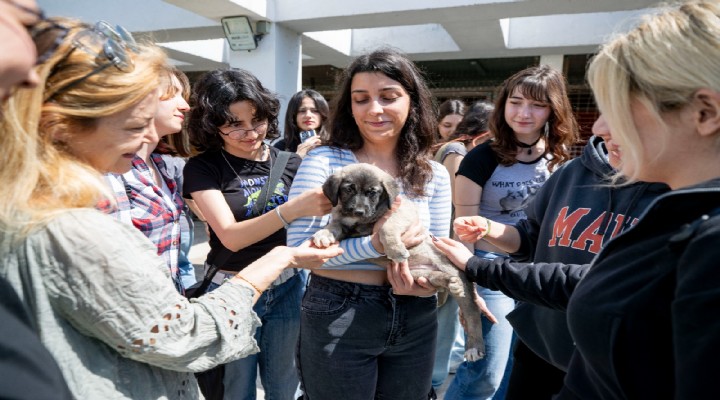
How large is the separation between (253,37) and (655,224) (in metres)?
7.43

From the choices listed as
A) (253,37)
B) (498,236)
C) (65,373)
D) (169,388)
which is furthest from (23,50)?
(253,37)

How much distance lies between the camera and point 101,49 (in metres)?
1.33

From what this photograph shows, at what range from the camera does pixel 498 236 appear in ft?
8.55

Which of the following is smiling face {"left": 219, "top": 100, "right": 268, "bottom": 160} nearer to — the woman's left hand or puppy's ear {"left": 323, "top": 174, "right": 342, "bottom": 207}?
puppy's ear {"left": 323, "top": 174, "right": 342, "bottom": 207}

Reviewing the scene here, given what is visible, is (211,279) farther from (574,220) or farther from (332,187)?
(574,220)

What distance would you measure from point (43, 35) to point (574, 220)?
2119 millimetres

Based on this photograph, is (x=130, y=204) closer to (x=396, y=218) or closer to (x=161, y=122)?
(x=161, y=122)

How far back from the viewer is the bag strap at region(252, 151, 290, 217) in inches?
116

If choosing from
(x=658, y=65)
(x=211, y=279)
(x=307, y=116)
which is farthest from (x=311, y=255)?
(x=307, y=116)

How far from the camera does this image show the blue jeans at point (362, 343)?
83.3 inches

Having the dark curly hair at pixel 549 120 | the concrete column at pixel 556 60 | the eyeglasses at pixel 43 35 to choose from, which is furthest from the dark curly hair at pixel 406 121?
the concrete column at pixel 556 60

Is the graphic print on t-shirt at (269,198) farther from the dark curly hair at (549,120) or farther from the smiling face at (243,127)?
the dark curly hair at (549,120)

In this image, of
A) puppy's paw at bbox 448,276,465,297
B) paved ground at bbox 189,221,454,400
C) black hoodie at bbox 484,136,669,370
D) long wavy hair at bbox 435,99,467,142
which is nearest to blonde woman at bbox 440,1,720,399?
black hoodie at bbox 484,136,669,370

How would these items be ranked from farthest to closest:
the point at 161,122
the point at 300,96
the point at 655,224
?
the point at 300,96
the point at 161,122
the point at 655,224
